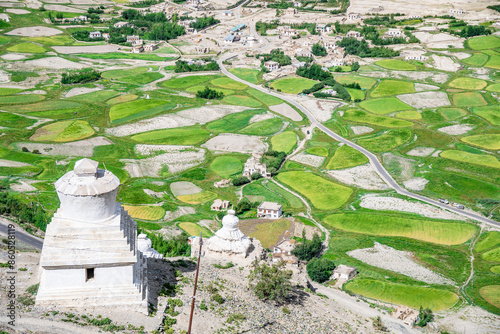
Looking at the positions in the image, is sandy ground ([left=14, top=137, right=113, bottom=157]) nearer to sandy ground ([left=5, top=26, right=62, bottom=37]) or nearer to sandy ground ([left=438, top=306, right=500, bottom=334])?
sandy ground ([left=438, top=306, right=500, bottom=334])

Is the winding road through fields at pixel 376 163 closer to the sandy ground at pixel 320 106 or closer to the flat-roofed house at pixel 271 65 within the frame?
the sandy ground at pixel 320 106

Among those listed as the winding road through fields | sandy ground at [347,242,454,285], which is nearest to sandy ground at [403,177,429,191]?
the winding road through fields

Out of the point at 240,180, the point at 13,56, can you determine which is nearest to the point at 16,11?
the point at 13,56

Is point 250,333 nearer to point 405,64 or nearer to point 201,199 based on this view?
point 201,199

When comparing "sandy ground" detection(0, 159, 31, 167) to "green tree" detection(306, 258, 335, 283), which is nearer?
"green tree" detection(306, 258, 335, 283)

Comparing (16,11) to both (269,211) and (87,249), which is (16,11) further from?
(87,249)

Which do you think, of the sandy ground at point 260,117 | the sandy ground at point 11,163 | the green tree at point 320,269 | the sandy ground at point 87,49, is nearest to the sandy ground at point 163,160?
the sandy ground at point 11,163
